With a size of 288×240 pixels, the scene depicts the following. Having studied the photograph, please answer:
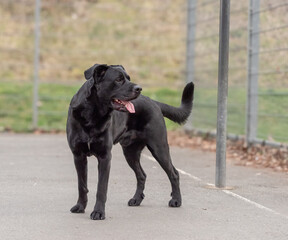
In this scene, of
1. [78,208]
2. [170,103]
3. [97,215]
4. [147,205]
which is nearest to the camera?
[97,215]

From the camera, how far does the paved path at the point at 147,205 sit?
17.2ft

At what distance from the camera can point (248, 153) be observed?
428 inches

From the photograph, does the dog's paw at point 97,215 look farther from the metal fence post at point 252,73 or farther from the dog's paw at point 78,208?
the metal fence post at point 252,73

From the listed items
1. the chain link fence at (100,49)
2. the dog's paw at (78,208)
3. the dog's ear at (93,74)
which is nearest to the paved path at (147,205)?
the dog's paw at (78,208)

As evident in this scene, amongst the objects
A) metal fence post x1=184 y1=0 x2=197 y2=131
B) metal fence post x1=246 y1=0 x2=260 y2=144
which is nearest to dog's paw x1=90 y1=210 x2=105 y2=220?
metal fence post x1=246 y1=0 x2=260 y2=144

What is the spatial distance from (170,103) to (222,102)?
8.76 meters

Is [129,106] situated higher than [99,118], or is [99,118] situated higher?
[129,106]

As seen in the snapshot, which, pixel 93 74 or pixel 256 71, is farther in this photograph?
pixel 256 71

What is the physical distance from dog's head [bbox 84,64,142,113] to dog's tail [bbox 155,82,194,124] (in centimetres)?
110

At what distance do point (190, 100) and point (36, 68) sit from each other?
29.0 ft

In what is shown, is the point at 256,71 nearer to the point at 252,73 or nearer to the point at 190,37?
the point at 252,73

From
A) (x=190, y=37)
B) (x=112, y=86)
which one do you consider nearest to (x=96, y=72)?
(x=112, y=86)

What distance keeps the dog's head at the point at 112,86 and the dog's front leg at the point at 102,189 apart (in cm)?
44

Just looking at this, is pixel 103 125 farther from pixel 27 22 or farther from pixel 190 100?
pixel 27 22
